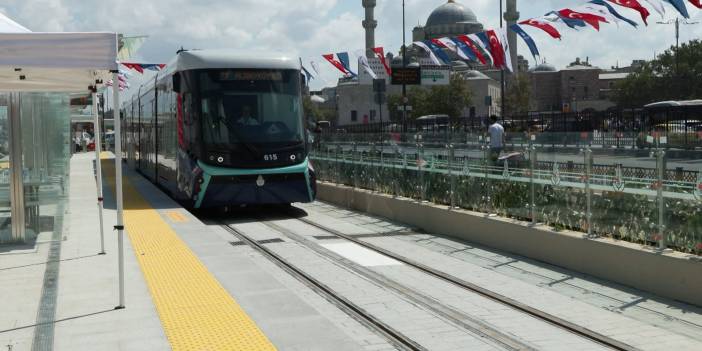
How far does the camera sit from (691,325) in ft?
24.5

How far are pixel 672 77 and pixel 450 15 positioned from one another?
67.3 meters

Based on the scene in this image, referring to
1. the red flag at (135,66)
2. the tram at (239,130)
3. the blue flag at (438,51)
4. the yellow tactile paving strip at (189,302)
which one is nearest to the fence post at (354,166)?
the tram at (239,130)

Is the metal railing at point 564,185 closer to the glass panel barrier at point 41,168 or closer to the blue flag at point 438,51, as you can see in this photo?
the glass panel barrier at point 41,168

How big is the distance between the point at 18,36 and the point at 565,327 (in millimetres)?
5517

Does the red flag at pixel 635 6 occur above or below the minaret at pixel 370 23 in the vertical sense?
below

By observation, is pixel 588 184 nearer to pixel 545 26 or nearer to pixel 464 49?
pixel 545 26

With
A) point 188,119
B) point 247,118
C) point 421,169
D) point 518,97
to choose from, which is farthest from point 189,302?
point 518,97

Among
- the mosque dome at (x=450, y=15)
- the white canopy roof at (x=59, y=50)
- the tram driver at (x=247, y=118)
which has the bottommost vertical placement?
the tram driver at (x=247, y=118)

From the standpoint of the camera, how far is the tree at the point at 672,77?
8081 centimetres

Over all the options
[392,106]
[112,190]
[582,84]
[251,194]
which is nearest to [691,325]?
[251,194]

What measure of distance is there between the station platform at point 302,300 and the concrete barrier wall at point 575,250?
6.7 inches

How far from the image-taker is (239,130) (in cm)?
1564

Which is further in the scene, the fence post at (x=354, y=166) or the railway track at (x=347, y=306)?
the fence post at (x=354, y=166)

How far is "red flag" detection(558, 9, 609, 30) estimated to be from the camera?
16766mm
